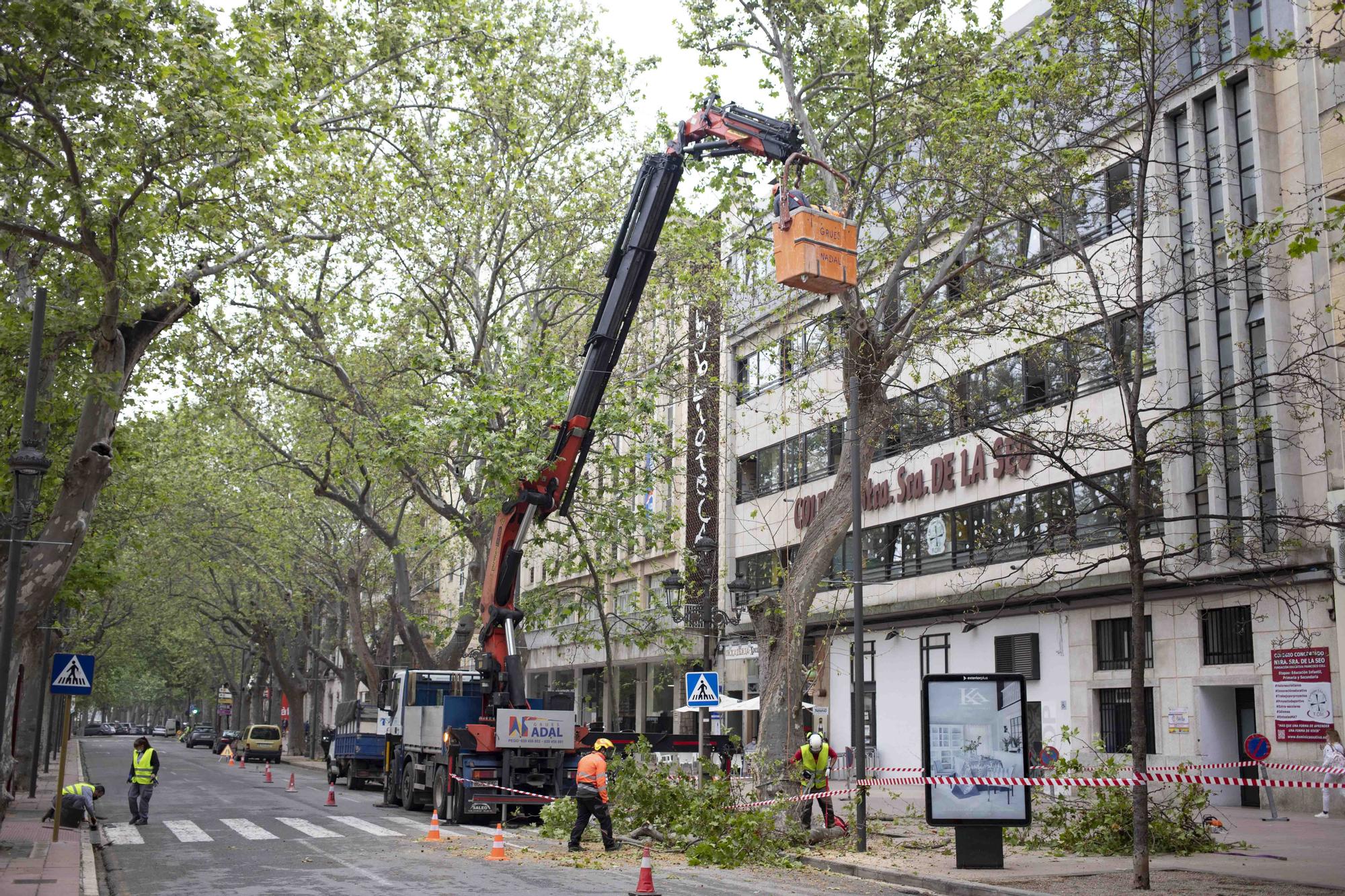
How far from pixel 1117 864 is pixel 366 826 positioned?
40.0 ft

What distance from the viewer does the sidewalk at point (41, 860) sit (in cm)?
1284

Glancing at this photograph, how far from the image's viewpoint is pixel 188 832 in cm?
2025

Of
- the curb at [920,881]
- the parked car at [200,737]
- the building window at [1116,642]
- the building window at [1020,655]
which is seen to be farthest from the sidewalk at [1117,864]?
the parked car at [200,737]

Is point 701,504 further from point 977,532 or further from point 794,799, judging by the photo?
point 794,799

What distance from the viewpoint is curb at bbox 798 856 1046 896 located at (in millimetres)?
13297

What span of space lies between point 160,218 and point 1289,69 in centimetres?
2065

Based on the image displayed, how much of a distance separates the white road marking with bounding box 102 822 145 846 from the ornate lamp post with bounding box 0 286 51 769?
13.6ft

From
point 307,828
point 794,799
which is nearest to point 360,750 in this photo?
point 307,828

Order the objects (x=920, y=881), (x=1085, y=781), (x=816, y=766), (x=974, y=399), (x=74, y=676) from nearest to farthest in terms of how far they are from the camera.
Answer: (x=920, y=881) < (x=1085, y=781) < (x=974, y=399) < (x=816, y=766) < (x=74, y=676)

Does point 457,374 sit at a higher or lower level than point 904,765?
higher

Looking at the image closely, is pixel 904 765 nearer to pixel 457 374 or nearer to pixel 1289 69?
pixel 457 374

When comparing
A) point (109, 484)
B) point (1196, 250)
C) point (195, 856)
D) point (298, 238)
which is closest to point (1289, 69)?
point (1196, 250)

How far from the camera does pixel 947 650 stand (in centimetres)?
3269

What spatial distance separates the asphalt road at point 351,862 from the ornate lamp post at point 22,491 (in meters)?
2.84
